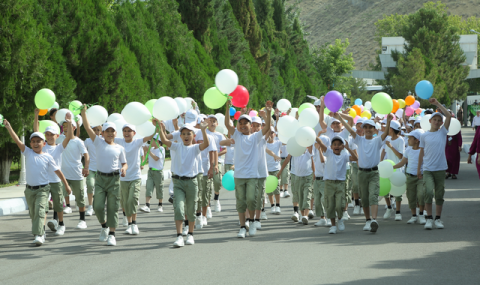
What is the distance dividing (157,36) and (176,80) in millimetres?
2212

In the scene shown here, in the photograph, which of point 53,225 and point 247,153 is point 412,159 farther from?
point 53,225

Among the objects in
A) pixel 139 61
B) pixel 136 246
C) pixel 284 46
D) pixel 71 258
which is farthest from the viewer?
pixel 284 46

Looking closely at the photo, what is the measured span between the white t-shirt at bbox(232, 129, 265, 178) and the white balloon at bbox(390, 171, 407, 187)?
2.99 meters

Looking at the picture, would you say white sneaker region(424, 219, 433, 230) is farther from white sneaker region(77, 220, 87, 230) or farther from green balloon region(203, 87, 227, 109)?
white sneaker region(77, 220, 87, 230)

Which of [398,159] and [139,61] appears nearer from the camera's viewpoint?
[398,159]

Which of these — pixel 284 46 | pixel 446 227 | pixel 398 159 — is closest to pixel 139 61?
pixel 398 159

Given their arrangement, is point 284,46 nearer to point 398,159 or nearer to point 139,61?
point 139,61

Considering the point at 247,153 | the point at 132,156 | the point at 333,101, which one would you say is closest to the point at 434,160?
the point at 333,101

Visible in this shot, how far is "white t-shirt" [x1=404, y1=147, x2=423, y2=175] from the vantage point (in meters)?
10.7

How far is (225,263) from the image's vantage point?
24.6ft

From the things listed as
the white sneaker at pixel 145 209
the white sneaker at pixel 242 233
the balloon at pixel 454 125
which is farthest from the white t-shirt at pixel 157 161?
the balloon at pixel 454 125

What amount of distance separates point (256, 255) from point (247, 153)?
2.08m

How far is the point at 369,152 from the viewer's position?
395 inches

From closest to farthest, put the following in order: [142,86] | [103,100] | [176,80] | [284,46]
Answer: [103,100] < [142,86] < [176,80] < [284,46]
